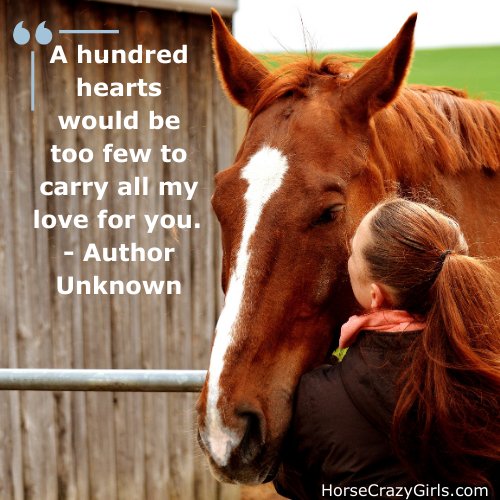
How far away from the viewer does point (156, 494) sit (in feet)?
21.1

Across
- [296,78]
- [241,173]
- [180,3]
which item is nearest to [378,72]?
[296,78]

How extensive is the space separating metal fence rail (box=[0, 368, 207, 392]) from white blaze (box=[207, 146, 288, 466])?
48 centimetres

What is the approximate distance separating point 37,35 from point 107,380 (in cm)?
363

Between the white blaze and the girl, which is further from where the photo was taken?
the white blaze

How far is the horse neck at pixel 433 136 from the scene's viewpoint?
266cm

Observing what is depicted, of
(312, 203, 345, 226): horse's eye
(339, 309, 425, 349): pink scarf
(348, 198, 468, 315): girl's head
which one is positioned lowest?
(339, 309, 425, 349): pink scarf

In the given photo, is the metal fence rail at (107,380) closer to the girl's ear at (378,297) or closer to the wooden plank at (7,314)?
the girl's ear at (378,297)

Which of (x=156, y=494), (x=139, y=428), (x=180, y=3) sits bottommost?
(x=156, y=494)

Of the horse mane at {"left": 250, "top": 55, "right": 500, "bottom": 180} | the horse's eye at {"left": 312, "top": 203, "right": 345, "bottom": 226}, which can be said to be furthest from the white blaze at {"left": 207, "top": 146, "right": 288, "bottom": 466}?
the horse mane at {"left": 250, "top": 55, "right": 500, "bottom": 180}

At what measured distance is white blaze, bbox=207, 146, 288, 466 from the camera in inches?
83.0

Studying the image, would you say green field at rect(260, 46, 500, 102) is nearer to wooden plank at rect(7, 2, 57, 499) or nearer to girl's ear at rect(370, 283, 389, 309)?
wooden plank at rect(7, 2, 57, 499)

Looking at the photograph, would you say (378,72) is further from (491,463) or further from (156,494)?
(156,494)

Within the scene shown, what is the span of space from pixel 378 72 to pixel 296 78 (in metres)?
0.27

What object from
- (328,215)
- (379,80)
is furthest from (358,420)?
(379,80)
